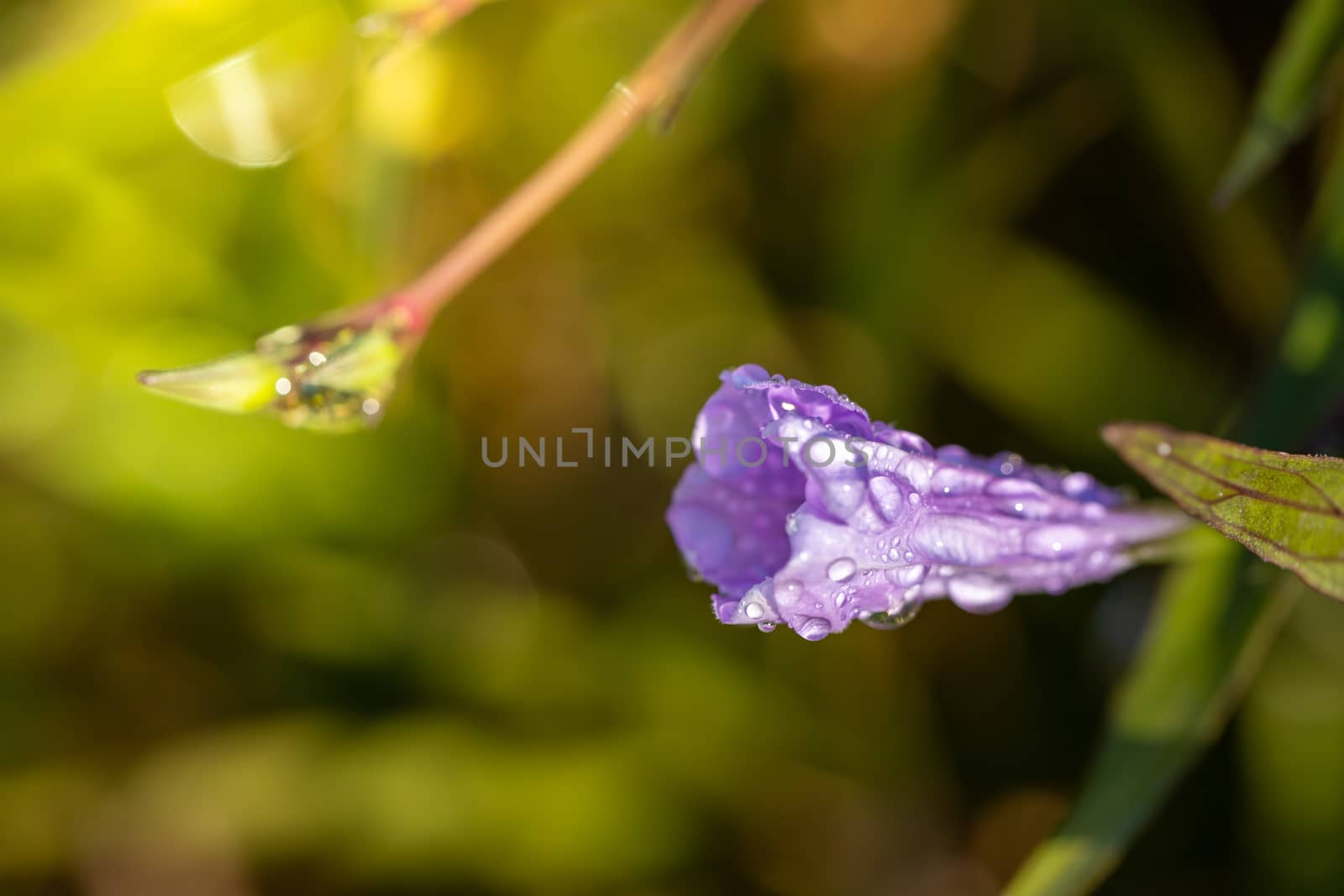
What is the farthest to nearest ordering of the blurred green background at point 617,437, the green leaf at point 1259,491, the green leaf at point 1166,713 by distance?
the blurred green background at point 617,437, the green leaf at point 1166,713, the green leaf at point 1259,491

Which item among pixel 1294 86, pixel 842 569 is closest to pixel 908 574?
pixel 842 569

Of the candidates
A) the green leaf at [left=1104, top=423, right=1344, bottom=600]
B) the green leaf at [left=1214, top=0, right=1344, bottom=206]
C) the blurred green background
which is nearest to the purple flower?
the green leaf at [left=1104, top=423, right=1344, bottom=600]

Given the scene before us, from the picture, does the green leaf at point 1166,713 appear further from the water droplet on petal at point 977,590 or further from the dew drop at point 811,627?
the dew drop at point 811,627

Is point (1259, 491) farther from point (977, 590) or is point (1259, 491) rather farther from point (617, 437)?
point (617, 437)

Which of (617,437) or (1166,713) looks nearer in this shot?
(1166,713)

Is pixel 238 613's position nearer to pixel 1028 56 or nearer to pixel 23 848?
pixel 23 848

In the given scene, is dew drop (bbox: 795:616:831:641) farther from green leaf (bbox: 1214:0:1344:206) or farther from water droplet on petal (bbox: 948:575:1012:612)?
green leaf (bbox: 1214:0:1344:206)

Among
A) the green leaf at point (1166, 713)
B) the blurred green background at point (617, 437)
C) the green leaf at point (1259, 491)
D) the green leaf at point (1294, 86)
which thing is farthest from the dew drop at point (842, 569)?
the blurred green background at point (617, 437)
